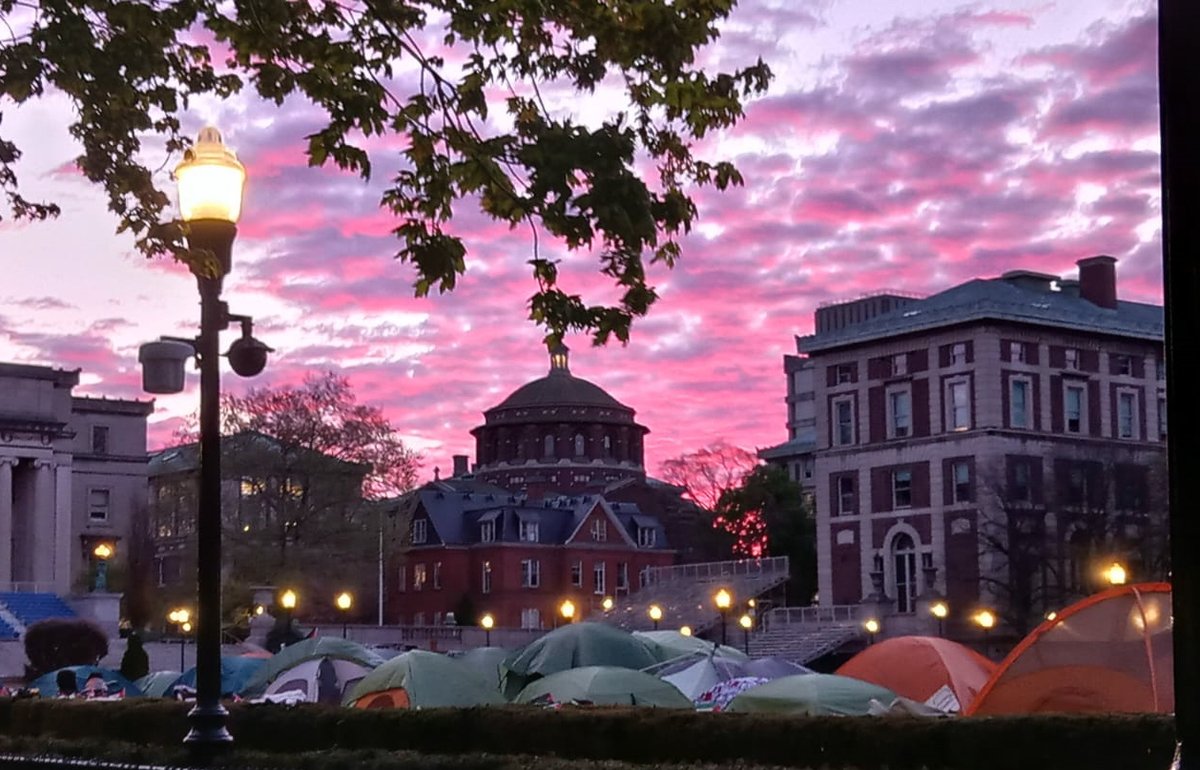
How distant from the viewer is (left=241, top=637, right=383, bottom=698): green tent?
4181cm

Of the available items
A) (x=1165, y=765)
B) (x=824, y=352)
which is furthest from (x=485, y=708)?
(x=824, y=352)

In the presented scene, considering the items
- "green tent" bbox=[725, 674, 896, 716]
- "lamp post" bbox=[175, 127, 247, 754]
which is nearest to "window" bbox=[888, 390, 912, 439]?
"green tent" bbox=[725, 674, 896, 716]

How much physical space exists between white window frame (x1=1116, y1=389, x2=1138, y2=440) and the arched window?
10743 mm

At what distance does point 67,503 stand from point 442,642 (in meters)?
22.3

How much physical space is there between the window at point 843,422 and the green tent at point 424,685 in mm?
49666

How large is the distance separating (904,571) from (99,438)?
179 feet

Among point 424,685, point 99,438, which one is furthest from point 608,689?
point 99,438

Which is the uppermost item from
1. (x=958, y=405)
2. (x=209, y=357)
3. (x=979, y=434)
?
(x=958, y=405)

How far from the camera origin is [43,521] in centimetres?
9412

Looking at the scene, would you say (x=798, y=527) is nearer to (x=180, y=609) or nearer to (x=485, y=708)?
(x=180, y=609)

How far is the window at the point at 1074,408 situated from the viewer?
79.4 m

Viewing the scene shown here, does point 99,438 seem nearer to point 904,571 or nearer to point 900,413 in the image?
point 900,413

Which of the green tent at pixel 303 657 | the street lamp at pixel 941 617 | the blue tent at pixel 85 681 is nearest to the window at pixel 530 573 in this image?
the street lamp at pixel 941 617

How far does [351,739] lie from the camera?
20.9 m
